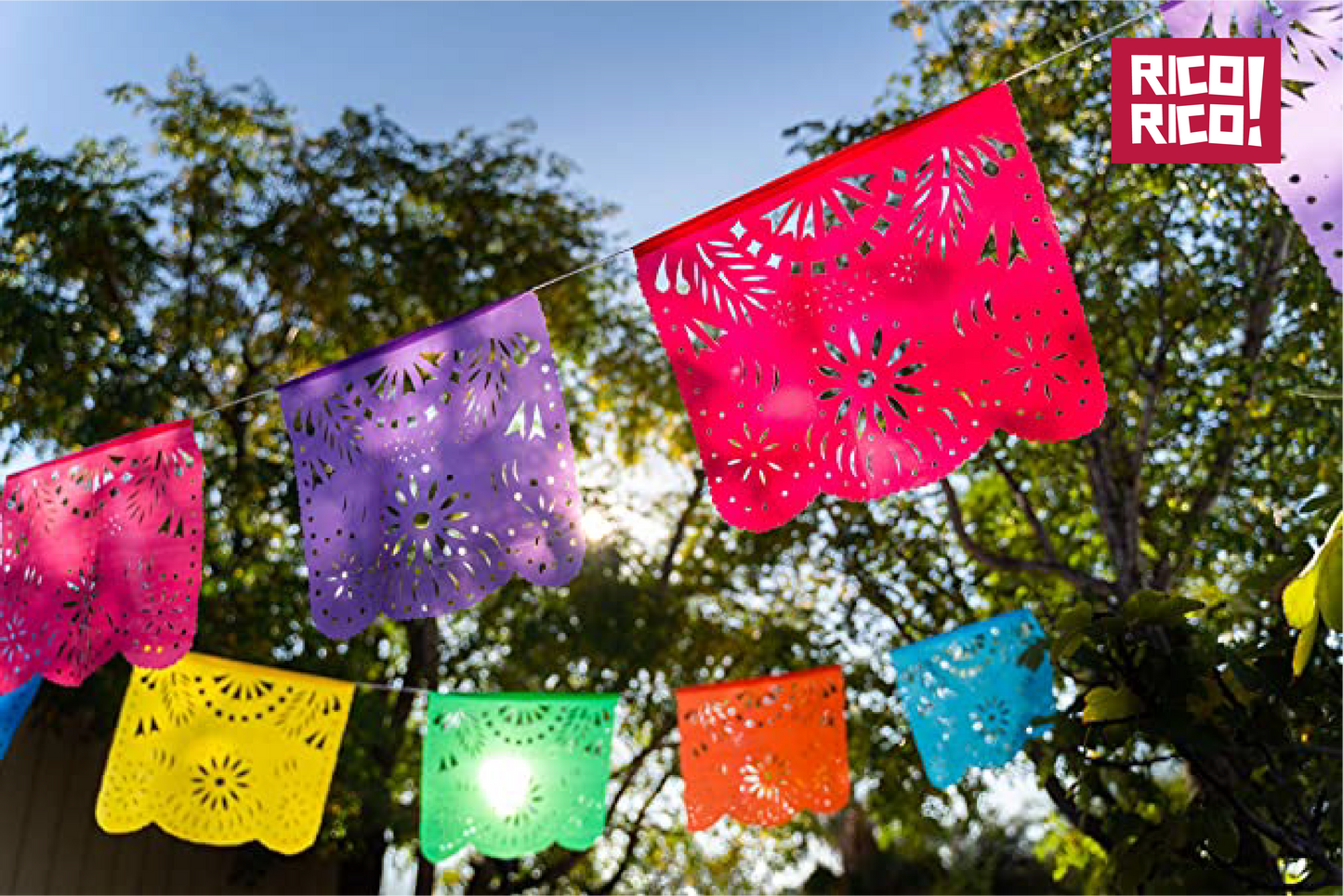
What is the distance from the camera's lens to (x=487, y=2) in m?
4.26

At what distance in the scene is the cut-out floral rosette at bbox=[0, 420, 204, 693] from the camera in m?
2.32

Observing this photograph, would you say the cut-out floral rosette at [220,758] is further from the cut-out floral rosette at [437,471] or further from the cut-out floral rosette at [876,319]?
the cut-out floral rosette at [876,319]

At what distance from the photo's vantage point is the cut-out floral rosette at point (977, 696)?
11.1 ft

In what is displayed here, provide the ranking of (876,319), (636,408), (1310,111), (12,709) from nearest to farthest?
1. (1310,111)
2. (876,319)
3. (12,709)
4. (636,408)

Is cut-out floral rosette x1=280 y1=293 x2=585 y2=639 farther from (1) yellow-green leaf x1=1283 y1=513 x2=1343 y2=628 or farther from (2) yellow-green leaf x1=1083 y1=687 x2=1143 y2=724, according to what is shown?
(1) yellow-green leaf x1=1283 y1=513 x2=1343 y2=628

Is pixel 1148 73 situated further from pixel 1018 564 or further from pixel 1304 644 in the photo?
pixel 1018 564

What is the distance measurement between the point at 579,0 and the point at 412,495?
2.80 meters

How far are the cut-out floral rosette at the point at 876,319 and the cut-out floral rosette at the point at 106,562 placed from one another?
1.21 m

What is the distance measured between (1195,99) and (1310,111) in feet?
0.75

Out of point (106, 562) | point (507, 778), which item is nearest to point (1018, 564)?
point (507, 778)

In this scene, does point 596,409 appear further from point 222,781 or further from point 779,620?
point 222,781

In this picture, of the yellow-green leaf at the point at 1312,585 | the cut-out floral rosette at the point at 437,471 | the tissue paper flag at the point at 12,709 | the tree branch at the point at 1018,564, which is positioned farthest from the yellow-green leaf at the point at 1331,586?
the tree branch at the point at 1018,564

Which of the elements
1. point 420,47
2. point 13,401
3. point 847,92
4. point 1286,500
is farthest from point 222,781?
point 1286,500

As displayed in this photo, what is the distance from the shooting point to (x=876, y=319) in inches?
64.8
